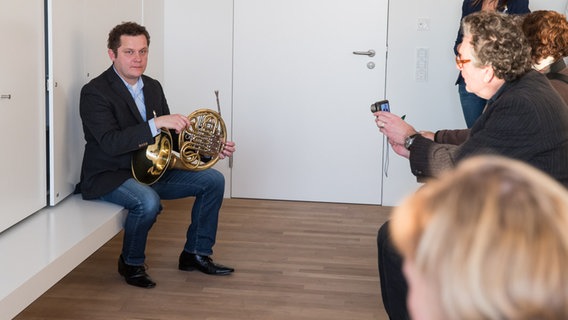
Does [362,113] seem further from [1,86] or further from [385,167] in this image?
[1,86]

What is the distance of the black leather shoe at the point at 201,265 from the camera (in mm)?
3910

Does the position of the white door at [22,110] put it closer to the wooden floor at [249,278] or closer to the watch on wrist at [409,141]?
the wooden floor at [249,278]

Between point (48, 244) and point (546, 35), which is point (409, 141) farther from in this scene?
point (48, 244)

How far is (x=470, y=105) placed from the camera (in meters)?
5.08

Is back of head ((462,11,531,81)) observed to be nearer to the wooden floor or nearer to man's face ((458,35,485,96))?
man's face ((458,35,485,96))

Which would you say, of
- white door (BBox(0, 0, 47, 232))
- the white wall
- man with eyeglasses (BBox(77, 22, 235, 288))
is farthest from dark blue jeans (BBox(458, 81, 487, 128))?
white door (BBox(0, 0, 47, 232))

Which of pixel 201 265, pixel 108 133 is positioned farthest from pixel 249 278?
pixel 108 133

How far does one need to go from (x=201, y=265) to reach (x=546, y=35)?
1.91m

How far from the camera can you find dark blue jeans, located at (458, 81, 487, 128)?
199 inches

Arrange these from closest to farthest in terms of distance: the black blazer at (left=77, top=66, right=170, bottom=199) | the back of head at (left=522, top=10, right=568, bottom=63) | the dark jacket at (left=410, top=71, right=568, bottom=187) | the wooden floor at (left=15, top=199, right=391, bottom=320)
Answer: the dark jacket at (left=410, top=71, right=568, bottom=187) → the back of head at (left=522, top=10, right=568, bottom=63) → the wooden floor at (left=15, top=199, right=391, bottom=320) → the black blazer at (left=77, top=66, right=170, bottom=199)

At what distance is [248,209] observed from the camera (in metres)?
5.35

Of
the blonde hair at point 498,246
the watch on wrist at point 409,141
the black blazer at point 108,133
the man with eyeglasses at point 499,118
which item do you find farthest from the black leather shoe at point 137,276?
the blonde hair at point 498,246

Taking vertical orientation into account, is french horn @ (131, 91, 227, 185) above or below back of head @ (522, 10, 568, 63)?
below

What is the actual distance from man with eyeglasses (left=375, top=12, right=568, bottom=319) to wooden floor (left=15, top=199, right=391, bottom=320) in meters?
0.69
